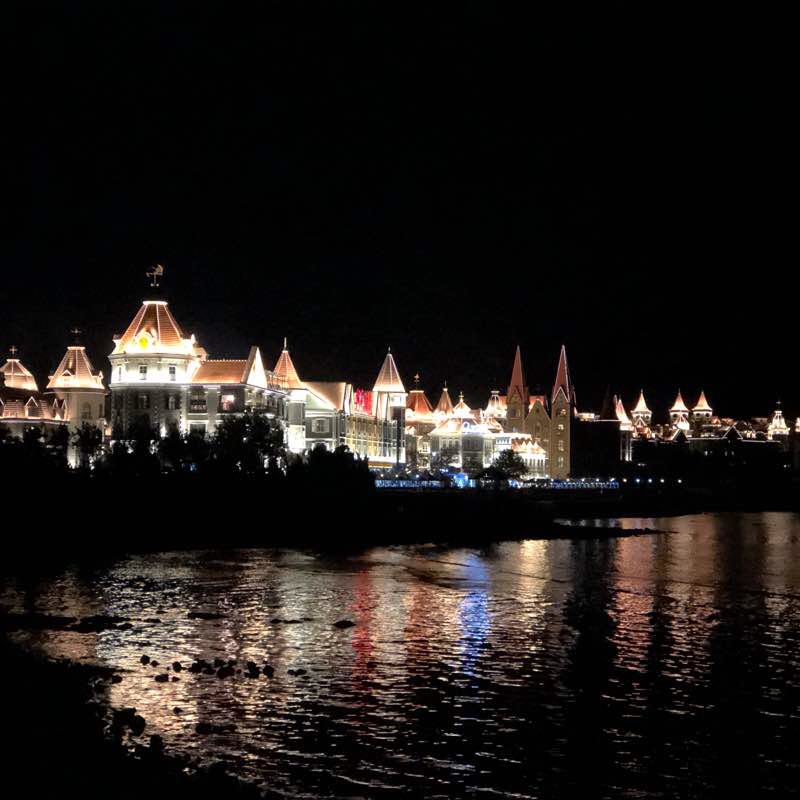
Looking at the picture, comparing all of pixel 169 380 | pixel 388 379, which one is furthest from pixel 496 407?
pixel 169 380

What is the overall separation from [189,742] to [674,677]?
12.2 m

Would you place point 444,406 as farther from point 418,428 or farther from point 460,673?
point 460,673

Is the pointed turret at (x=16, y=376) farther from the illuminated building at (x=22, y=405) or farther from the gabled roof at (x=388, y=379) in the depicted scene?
the gabled roof at (x=388, y=379)

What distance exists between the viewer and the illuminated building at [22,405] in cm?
10738

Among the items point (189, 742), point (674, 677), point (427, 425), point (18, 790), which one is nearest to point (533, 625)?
point (674, 677)

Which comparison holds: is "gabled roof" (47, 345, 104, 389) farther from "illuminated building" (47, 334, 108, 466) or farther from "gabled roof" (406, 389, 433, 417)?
"gabled roof" (406, 389, 433, 417)

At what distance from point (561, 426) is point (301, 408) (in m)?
61.5

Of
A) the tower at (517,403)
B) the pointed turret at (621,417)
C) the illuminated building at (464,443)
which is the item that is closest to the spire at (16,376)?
the illuminated building at (464,443)

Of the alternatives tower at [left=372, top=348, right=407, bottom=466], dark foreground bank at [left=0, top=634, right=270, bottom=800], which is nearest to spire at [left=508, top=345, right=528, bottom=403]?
Result: tower at [left=372, top=348, right=407, bottom=466]

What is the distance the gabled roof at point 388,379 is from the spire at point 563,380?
37.5 metres

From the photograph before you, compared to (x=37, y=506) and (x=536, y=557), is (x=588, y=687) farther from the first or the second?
(x=37, y=506)

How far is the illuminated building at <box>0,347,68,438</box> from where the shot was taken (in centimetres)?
10738

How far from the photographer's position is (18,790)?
13789 millimetres

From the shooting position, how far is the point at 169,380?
90188 millimetres
